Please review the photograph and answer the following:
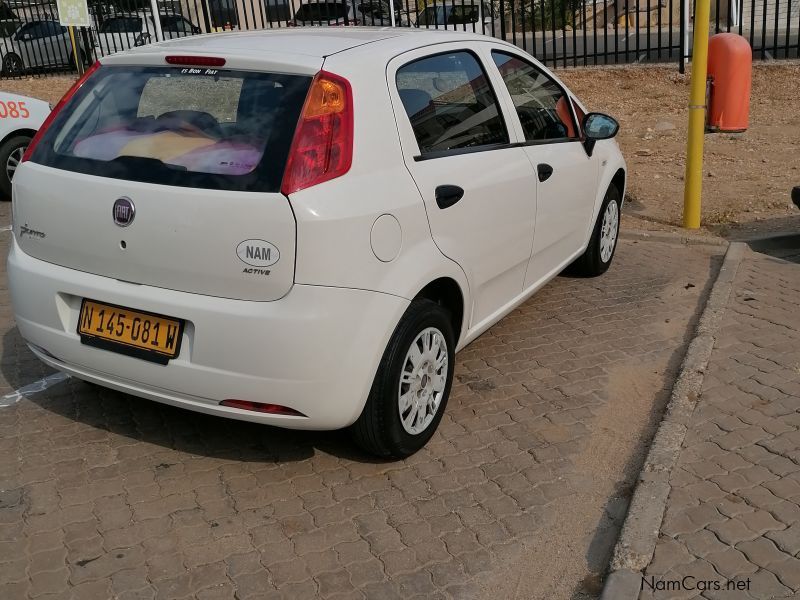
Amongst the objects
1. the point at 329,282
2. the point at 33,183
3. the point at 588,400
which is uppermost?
the point at 33,183

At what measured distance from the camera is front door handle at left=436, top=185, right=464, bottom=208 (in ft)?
12.3

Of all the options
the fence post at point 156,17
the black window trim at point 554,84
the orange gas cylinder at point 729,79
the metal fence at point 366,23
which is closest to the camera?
the black window trim at point 554,84

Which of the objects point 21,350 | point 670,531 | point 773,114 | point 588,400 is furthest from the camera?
point 773,114

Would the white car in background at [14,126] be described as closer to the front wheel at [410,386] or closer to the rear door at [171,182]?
the rear door at [171,182]

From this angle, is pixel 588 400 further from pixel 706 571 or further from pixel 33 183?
pixel 33 183

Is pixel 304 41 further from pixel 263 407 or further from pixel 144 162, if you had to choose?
pixel 263 407

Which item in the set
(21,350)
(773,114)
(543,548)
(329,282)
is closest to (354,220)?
(329,282)

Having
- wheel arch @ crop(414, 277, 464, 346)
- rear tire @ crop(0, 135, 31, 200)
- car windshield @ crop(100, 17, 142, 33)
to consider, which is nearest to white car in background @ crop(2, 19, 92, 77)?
car windshield @ crop(100, 17, 142, 33)

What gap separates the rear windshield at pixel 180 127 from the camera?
328cm

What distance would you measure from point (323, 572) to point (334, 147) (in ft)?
5.12

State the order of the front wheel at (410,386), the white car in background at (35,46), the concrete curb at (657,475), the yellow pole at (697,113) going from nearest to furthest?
the concrete curb at (657,475)
the front wheel at (410,386)
the yellow pole at (697,113)
the white car in background at (35,46)

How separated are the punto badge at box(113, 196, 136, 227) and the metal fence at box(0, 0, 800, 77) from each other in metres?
11.7

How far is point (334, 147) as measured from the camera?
131 inches

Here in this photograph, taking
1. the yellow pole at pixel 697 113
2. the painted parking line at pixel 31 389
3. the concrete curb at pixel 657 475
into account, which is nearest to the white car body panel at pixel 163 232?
the painted parking line at pixel 31 389
